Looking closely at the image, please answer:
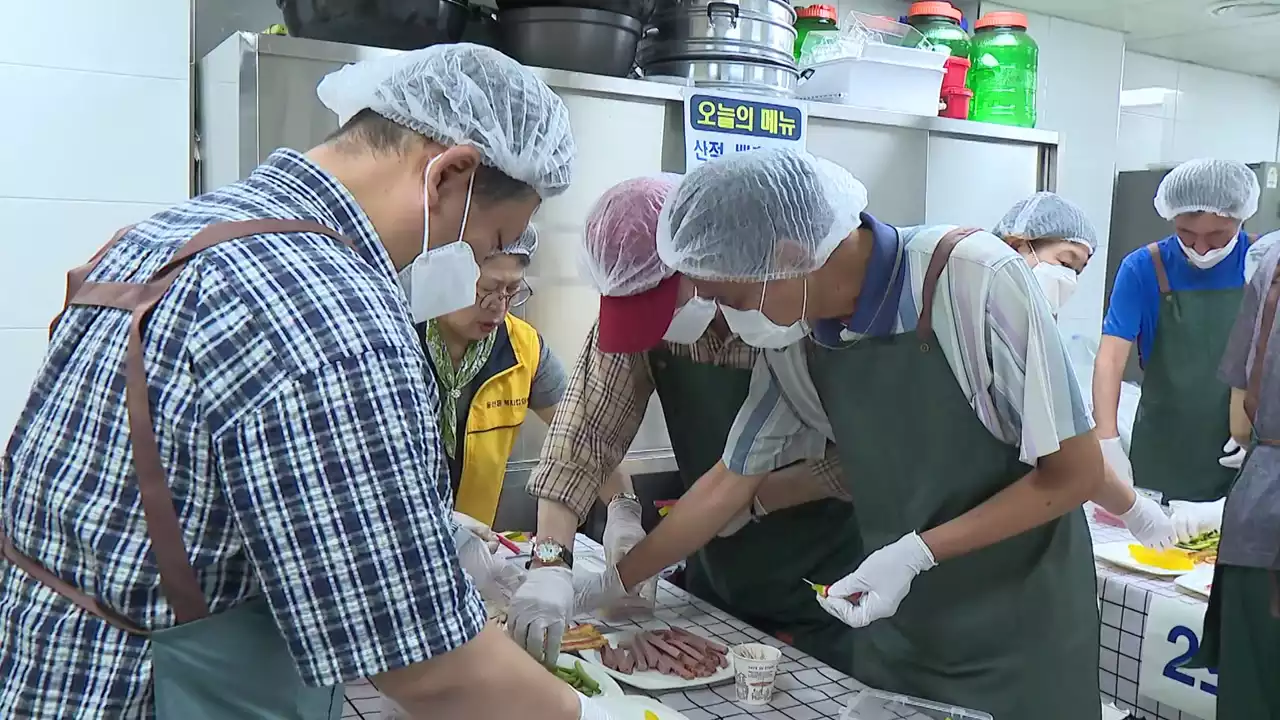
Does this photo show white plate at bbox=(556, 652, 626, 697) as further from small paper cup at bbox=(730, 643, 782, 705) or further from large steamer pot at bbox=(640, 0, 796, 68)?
large steamer pot at bbox=(640, 0, 796, 68)

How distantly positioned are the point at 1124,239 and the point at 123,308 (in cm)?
501

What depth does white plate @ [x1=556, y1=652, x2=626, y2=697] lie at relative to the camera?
146 cm

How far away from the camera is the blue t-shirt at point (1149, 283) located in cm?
333

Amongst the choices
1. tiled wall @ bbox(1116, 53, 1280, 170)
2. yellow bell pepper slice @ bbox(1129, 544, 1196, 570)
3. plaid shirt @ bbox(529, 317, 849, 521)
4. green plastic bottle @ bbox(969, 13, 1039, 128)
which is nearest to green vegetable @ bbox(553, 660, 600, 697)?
plaid shirt @ bbox(529, 317, 849, 521)

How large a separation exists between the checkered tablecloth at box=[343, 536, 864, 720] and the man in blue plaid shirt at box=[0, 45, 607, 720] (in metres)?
0.55

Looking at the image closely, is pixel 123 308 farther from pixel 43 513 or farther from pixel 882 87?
pixel 882 87

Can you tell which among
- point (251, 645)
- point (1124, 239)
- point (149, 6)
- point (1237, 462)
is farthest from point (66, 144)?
point (1124, 239)

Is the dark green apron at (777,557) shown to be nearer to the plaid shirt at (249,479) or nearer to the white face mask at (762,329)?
the white face mask at (762,329)

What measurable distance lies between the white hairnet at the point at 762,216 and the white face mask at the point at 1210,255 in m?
2.32

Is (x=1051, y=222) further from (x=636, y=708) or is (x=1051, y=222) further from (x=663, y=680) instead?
(x=636, y=708)

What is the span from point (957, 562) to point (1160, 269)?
2.33 meters

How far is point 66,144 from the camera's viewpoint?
2340 mm

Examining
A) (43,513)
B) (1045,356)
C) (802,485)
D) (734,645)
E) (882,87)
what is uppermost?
(882,87)

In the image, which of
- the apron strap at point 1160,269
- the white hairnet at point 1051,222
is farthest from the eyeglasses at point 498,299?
the apron strap at point 1160,269
